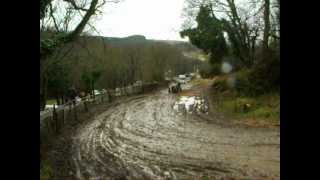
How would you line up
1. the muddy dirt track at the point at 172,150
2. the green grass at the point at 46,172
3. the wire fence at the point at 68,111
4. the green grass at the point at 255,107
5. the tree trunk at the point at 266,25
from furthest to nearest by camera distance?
the tree trunk at the point at 266,25
the green grass at the point at 255,107
the wire fence at the point at 68,111
the muddy dirt track at the point at 172,150
the green grass at the point at 46,172

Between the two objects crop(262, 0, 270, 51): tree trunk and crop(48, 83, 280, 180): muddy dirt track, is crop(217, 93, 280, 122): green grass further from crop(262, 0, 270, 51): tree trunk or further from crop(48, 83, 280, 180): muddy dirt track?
crop(262, 0, 270, 51): tree trunk

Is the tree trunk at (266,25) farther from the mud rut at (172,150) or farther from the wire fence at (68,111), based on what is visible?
the wire fence at (68,111)

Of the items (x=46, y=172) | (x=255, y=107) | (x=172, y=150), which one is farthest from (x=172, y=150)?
(x=255, y=107)

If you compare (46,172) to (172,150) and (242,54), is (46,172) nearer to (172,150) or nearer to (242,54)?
(172,150)

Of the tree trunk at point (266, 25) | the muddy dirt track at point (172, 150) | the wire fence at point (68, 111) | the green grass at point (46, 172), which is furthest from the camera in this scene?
the tree trunk at point (266, 25)

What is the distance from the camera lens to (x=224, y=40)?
38031 millimetres

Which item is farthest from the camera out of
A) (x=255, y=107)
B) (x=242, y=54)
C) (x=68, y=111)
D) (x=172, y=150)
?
(x=242, y=54)

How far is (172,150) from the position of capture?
15.1m

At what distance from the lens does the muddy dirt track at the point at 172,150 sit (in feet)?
38.2

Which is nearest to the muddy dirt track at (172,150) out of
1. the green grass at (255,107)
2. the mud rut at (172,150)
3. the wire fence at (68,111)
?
the mud rut at (172,150)
